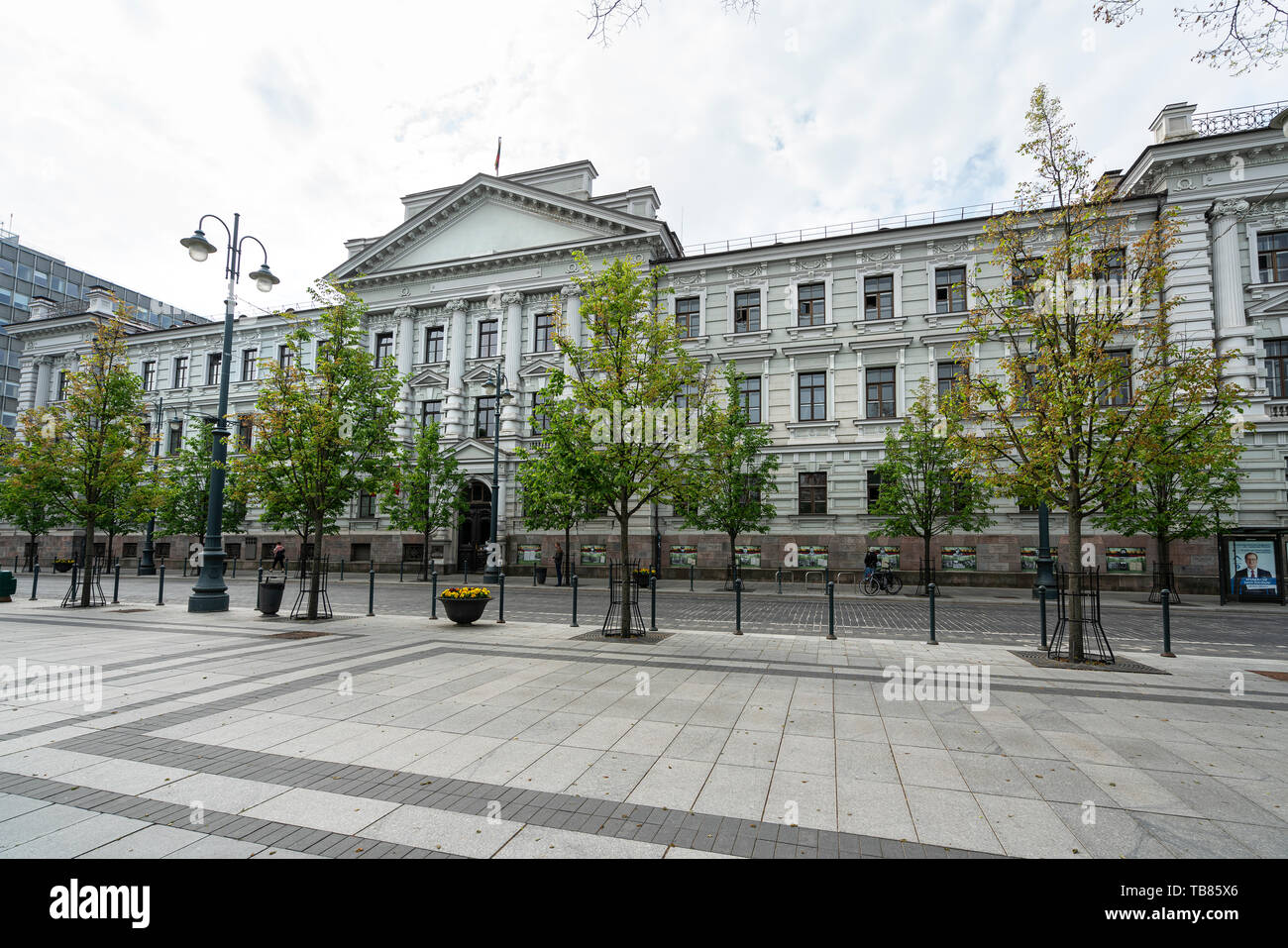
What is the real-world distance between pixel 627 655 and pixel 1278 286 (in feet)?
99.7

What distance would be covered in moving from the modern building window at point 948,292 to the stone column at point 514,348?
2144 centimetres

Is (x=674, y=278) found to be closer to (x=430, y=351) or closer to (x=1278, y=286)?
(x=430, y=351)

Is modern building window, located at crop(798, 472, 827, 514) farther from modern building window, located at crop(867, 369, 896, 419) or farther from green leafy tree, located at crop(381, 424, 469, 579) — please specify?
green leafy tree, located at crop(381, 424, 469, 579)

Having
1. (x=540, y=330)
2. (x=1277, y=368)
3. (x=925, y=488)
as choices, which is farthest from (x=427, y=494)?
(x=1277, y=368)

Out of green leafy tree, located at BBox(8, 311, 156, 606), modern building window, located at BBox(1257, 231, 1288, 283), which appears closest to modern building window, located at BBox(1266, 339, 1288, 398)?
modern building window, located at BBox(1257, 231, 1288, 283)

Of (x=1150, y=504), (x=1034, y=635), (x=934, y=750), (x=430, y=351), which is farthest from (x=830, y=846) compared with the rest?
(x=430, y=351)

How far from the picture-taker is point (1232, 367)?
78.4 feet

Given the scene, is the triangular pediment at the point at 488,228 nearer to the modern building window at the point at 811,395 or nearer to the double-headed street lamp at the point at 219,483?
the modern building window at the point at 811,395

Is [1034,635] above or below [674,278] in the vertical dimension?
below

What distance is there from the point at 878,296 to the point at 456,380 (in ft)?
75.5

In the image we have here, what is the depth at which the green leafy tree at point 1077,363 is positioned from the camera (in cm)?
1007

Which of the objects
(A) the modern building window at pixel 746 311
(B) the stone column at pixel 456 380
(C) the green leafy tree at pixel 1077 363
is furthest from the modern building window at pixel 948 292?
(B) the stone column at pixel 456 380

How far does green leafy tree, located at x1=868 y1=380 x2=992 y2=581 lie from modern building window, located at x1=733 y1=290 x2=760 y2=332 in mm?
9789

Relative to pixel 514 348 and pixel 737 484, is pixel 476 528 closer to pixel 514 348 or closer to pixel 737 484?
pixel 514 348
